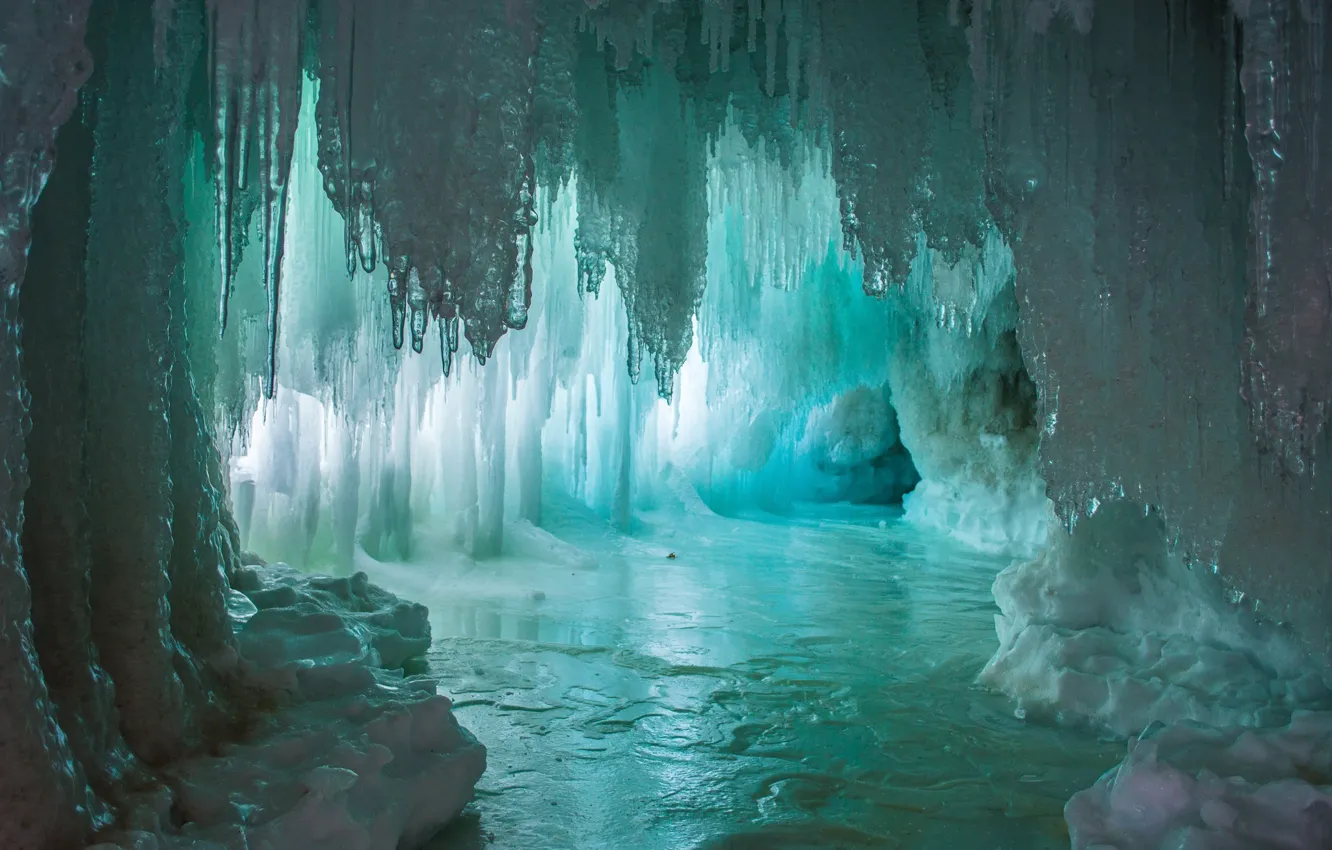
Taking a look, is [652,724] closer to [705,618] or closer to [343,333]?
[705,618]

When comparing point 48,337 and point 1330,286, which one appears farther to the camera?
point 1330,286

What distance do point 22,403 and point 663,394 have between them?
4895 mm

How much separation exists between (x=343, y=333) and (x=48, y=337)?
562 centimetres

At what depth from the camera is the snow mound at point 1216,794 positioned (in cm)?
284

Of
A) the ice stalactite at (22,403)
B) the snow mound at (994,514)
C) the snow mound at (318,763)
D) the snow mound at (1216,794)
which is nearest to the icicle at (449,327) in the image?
the snow mound at (318,763)

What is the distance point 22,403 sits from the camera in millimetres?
2561

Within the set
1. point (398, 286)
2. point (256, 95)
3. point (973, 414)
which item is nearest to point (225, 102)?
point (256, 95)

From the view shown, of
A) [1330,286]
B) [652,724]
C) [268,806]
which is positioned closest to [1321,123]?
[1330,286]

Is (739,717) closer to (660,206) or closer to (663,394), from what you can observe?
(663,394)

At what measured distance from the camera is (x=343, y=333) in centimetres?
849

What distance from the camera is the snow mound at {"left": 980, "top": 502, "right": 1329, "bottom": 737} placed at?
457cm

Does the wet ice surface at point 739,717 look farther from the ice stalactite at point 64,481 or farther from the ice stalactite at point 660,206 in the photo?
the ice stalactite at point 660,206

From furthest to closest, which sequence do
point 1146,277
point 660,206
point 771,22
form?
point 660,206
point 771,22
point 1146,277

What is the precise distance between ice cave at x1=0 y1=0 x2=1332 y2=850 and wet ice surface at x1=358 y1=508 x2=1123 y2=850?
37 millimetres
